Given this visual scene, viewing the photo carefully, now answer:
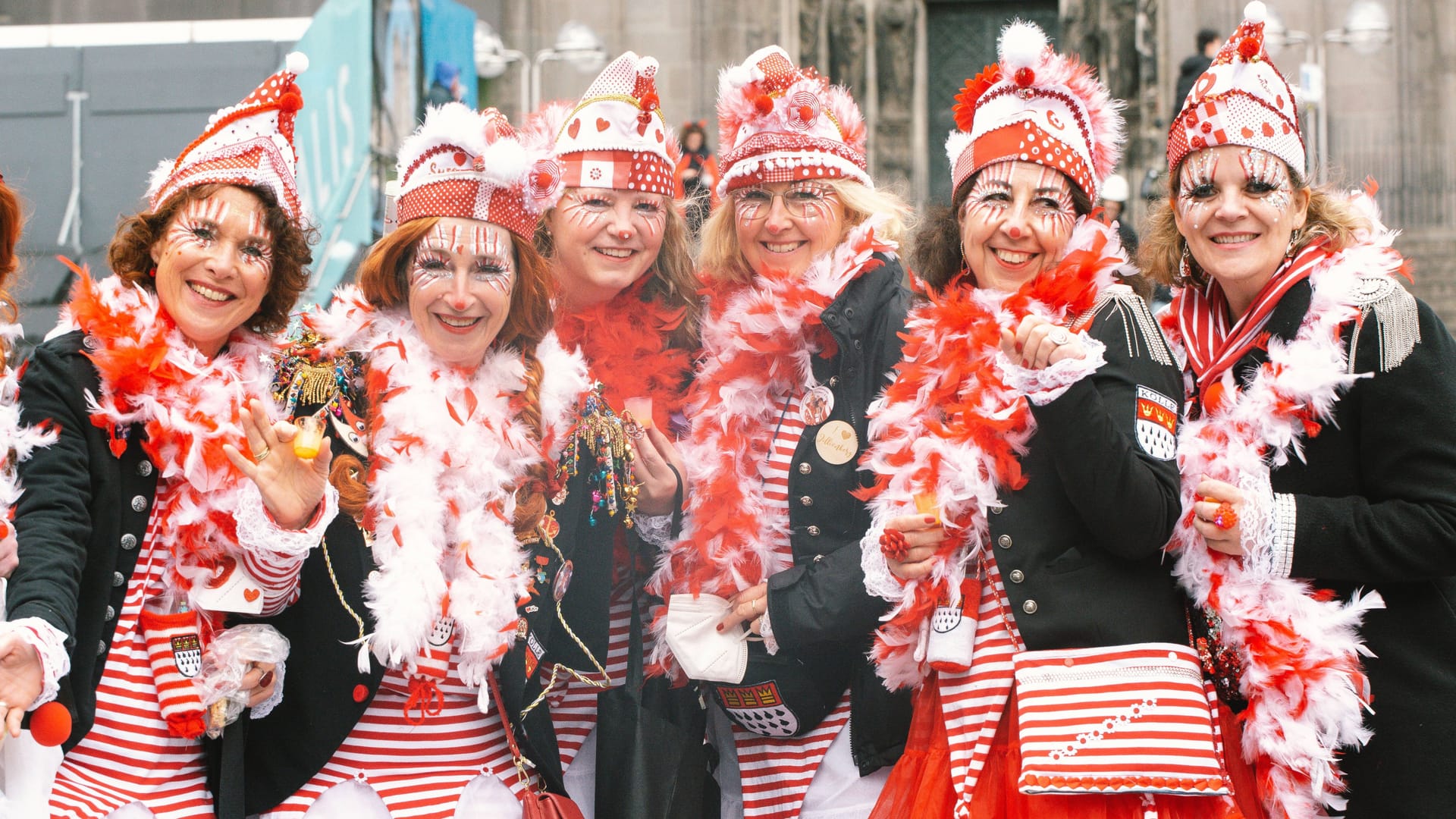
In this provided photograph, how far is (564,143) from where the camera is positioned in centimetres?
380

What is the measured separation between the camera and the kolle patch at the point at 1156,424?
2697mm

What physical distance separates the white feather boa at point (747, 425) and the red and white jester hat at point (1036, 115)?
18.1 inches

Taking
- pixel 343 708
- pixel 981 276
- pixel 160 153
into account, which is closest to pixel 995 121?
pixel 981 276

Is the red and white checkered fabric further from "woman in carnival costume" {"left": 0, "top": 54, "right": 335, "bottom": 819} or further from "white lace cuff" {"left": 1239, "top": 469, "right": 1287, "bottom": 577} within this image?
"white lace cuff" {"left": 1239, "top": 469, "right": 1287, "bottom": 577}

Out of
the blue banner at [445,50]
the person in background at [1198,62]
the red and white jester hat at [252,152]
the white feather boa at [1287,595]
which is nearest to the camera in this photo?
the white feather boa at [1287,595]

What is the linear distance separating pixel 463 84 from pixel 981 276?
725cm

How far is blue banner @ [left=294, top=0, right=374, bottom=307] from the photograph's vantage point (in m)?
6.92

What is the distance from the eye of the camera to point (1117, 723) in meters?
2.62

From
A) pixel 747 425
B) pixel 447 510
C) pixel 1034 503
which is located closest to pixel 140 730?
pixel 447 510

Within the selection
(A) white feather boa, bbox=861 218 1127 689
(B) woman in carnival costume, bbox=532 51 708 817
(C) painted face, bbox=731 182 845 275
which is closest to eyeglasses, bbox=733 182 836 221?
(C) painted face, bbox=731 182 845 275

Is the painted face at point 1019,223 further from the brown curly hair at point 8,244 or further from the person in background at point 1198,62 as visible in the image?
the person in background at point 1198,62

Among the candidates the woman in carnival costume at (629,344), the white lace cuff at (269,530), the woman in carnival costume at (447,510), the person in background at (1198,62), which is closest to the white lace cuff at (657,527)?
the woman in carnival costume at (629,344)

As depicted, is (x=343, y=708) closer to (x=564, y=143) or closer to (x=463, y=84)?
(x=564, y=143)

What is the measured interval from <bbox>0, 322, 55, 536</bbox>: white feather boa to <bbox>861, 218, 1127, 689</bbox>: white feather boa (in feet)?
5.49
